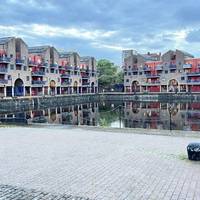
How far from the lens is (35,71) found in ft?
284

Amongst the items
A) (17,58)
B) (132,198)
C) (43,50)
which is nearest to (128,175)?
(132,198)

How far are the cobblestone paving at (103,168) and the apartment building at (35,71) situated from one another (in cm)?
5836

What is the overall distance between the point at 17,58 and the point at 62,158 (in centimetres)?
6867

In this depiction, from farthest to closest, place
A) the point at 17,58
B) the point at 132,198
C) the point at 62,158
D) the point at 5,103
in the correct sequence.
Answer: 1. the point at 17,58
2. the point at 5,103
3. the point at 62,158
4. the point at 132,198

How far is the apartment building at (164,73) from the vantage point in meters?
99.2

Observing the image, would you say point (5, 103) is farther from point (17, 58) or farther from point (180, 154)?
point (180, 154)

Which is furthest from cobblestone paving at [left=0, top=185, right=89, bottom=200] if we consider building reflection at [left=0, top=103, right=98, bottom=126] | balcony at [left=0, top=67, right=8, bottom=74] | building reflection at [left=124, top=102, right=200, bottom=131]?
balcony at [left=0, top=67, right=8, bottom=74]

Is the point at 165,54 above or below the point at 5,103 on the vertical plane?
above

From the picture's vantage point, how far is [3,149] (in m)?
16.9

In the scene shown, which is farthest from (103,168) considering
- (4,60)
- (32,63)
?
(32,63)

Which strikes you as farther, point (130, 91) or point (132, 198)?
point (130, 91)

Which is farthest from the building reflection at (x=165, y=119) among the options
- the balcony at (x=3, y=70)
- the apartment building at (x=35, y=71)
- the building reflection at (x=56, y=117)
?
the apartment building at (x=35, y=71)

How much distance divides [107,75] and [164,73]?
29528mm

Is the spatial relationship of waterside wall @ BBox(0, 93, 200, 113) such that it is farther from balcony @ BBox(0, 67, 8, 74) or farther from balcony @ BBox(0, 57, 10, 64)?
balcony @ BBox(0, 57, 10, 64)
